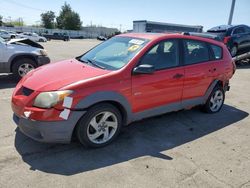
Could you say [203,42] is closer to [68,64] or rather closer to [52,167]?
[68,64]

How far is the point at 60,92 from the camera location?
3.49 metres

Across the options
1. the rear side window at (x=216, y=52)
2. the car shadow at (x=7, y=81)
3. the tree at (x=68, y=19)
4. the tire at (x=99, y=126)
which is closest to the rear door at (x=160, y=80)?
the tire at (x=99, y=126)

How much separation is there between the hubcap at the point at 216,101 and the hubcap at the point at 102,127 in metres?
2.68

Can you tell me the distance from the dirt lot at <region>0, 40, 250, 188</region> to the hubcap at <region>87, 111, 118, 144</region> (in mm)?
160

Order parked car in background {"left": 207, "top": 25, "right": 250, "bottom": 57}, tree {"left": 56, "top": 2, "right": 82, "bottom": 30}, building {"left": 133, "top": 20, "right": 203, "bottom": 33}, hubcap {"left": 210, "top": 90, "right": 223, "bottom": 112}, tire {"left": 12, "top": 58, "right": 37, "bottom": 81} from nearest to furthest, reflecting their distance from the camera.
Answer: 1. hubcap {"left": 210, "top": 90, "right": 223, "bottom": 112}
2. tire {"left": 12, "top": 58, "right": 37, "bottom": 81}
3. parked car in background {"left": 207, "top": 25, "right": 250, "bottom": 57}
4. building {"left": 133, "top": 20, "right": 203, "bottom": 33}
5. tree {"left": 56, "top": 2, "right": 82, "bottom": 30}

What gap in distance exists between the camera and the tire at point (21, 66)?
769 centimetres

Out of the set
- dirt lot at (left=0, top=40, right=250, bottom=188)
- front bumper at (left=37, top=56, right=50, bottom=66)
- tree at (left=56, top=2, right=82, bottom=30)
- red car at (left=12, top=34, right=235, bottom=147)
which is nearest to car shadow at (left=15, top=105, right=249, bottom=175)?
dirt lot at (left=0, top=40, right=250, bottom=188)

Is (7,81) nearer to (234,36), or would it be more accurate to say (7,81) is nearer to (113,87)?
(113,87)

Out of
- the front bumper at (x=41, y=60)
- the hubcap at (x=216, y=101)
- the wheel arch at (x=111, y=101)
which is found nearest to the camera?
the wheel arch at (x=111, y=101)

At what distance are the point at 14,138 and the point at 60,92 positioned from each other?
1.25 meters

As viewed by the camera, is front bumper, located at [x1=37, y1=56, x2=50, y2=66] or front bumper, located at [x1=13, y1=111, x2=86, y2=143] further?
front bumper, located at [x1=37, y1=56, x2=50, y2=66]

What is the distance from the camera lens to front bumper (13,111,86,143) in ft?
11.3

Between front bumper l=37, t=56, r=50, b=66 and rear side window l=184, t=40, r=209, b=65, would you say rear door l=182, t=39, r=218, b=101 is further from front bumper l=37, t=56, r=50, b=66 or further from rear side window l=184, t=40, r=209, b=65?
front bumper l=37, t=56, r=50, b=66

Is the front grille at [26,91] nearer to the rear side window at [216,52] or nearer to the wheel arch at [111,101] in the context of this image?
the wheel arch at [111,101]
